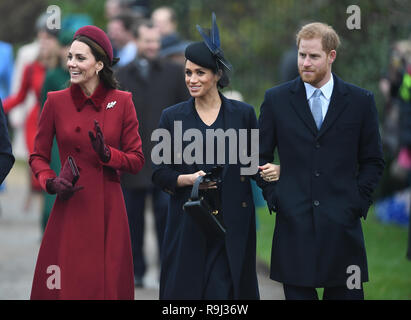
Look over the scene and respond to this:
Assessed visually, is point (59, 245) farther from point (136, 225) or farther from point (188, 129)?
point (136, 225)

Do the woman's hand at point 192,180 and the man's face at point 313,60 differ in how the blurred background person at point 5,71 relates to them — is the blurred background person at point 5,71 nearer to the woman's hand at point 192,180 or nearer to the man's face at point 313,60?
the woman's hand at point 192,180

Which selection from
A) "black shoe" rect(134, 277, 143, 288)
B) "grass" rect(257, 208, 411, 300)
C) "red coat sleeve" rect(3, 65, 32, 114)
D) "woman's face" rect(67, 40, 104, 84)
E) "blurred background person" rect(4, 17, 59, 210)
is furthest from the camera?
"red coat sleeve" rect(3, 65, 32, 114)

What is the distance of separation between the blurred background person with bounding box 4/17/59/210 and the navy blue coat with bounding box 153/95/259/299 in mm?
4198

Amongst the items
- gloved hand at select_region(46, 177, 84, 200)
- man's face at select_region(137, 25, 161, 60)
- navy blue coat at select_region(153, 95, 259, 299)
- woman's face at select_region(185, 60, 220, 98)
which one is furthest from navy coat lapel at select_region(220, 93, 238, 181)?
man's face at select_region(137, 25, 161, 60)

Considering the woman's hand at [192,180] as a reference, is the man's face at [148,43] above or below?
above

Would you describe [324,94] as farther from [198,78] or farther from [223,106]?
[198,78]

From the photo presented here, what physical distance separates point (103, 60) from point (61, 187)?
2.72 feet

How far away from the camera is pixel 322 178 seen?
5508 mm

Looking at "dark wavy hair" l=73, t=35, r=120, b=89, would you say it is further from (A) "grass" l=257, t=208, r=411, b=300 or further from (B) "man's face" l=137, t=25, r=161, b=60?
(A) "grass" l=257, t=208, r=411, b=300

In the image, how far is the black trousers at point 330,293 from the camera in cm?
552

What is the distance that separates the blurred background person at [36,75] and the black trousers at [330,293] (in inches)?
188

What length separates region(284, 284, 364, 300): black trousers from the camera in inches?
217

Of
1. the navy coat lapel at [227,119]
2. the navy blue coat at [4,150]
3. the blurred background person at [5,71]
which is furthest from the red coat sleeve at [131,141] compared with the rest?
the blurred background person at [5,71]

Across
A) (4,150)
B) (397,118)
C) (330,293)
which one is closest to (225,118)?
(330,293)
